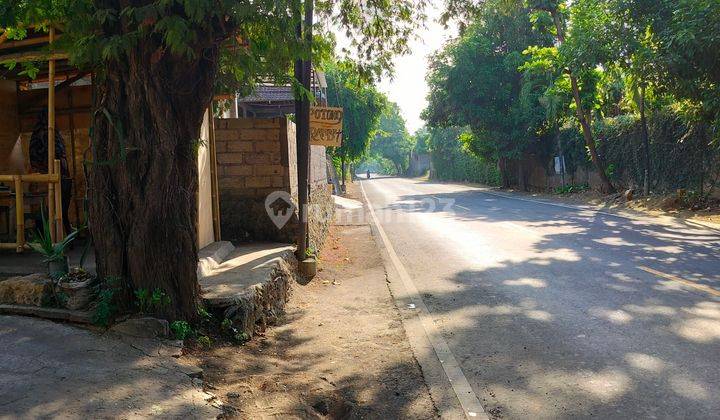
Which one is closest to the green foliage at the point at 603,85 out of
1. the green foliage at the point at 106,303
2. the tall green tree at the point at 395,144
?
the green foliage at the point at 106,303

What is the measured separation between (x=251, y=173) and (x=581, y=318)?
5755 mm

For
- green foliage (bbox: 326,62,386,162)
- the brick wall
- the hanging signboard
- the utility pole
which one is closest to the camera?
the utility pole

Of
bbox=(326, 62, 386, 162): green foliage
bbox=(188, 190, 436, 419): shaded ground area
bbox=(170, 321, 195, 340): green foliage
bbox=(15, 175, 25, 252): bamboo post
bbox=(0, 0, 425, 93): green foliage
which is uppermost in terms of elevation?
bbox=(326, 62, 386, 162): green foliage

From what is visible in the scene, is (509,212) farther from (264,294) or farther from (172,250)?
(172,250)

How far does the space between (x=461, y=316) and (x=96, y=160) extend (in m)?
4.03

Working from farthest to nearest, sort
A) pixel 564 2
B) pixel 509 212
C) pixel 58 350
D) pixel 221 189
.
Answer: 1. pixel 564 2
2. pixel 509 212
3. pixel 221 189
4. pixel 58 350

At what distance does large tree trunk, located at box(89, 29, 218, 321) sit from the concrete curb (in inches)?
59.9

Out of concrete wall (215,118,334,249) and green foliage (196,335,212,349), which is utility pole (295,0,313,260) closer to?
concrete wall (215,118,334,249)

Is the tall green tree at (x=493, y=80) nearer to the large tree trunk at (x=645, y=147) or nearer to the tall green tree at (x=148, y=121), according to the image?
the large tree trunk at (x=645, y=147)

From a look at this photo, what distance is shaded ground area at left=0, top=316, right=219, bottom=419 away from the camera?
10.9ft

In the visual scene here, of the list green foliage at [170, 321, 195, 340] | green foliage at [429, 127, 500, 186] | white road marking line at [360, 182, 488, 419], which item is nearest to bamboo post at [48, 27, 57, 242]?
green foliage at [170, 321, 195, 340]

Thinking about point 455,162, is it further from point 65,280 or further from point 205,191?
point 65,280

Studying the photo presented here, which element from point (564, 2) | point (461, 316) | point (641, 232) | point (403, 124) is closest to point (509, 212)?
point (641, 232)

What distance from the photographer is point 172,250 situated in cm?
495
